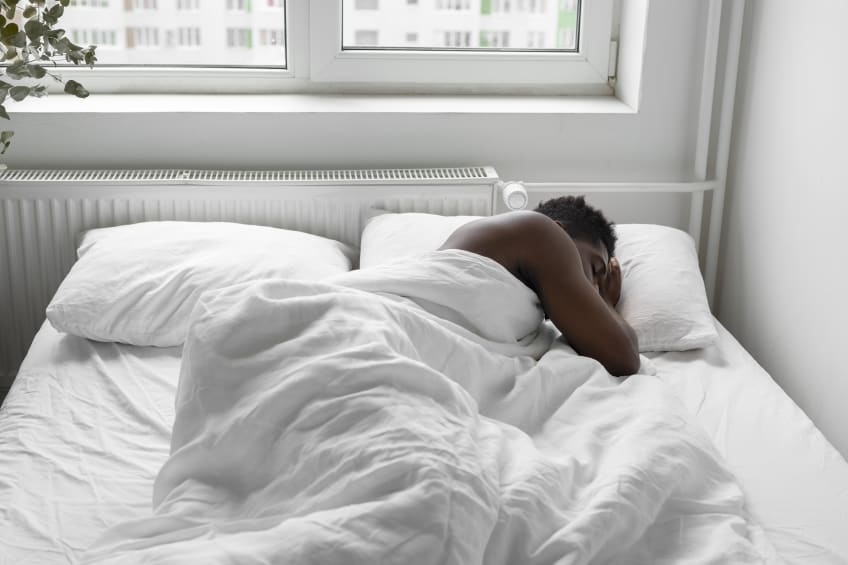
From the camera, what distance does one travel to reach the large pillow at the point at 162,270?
2.15 metres

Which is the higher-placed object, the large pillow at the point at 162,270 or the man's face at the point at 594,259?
the man's face at the point at 594,259

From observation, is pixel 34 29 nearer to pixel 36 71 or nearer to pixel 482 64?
pixel 36 71

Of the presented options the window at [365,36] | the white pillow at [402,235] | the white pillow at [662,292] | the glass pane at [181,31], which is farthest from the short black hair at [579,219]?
the glass pane at [181,31]

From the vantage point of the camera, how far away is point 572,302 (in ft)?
6.25

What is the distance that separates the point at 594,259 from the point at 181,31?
1.33 meters

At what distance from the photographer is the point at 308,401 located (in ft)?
4.60

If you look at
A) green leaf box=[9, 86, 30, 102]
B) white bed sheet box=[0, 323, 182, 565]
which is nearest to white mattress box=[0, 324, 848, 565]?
white bed sheet box=[0, 323, 182, 565]

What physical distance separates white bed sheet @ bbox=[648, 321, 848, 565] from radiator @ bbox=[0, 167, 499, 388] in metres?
0.72

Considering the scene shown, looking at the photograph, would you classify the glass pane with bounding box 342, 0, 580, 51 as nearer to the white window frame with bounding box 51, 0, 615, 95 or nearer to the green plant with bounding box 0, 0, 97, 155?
the white window frame with bounding box 51, 0, 615, 95

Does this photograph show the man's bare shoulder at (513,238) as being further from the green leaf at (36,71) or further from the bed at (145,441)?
the green leaf at (36,71)

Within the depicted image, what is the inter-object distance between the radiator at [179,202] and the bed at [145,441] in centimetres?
20

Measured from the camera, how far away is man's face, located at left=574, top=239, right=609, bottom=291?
211 cm

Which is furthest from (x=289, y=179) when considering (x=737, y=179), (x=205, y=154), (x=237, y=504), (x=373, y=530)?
(x=373, y=530)

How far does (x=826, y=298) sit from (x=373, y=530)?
1.38 m
